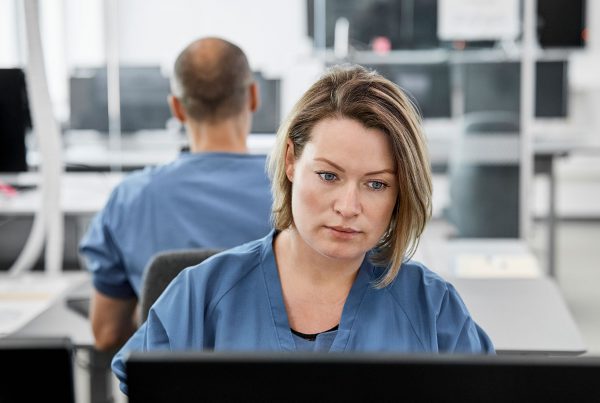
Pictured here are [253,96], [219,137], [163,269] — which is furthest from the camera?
[253,96]

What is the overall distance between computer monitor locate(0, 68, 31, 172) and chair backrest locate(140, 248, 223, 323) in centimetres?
111

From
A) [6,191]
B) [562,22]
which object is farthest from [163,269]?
[562,22]

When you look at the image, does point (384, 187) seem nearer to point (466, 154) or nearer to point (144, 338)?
point (144, 338)

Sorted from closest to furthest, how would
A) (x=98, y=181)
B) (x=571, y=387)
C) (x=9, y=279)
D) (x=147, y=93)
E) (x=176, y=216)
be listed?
(x=571, y=387) → (x=176, y=216) → (x=9, y=279) → (x=98, y=181) → (x=147, y=93)

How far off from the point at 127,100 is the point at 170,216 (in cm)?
271

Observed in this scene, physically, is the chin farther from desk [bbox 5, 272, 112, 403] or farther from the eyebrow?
desk [bbox 5, 272, 112, 403]

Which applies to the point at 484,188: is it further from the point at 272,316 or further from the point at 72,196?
the point at 272,316

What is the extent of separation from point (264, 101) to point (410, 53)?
0.88m

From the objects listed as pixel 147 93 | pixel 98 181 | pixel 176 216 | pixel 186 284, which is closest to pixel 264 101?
pixel 147 93

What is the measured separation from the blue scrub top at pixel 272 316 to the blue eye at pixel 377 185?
5.9 inches

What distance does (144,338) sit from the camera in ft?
3.88

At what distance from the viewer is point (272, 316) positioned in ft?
3.86

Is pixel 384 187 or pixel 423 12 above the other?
pixel 423 12

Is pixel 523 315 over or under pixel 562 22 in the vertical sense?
under
